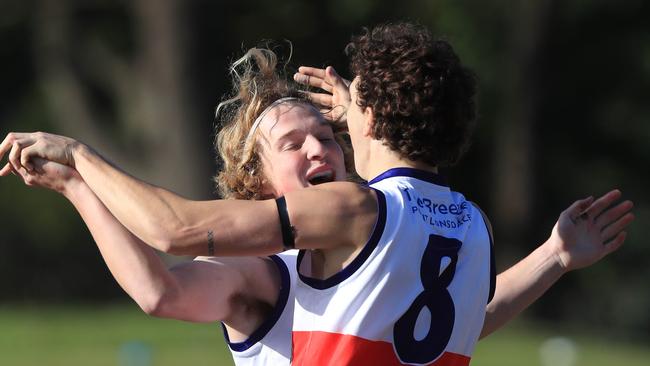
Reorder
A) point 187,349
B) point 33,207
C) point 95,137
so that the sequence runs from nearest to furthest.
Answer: point 187,349
point 95,137
point 33,207

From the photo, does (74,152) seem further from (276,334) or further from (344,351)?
(344,351)

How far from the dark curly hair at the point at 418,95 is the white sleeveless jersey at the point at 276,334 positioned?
59 centimetres

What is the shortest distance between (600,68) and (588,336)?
10.1 m

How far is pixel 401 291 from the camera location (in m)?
3.54

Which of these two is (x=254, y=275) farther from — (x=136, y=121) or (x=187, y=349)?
(x=136, y=121)

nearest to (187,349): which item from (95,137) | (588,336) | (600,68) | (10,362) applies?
(10,362)

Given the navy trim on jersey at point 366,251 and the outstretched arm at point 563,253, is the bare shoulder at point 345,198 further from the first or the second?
the outstretched arm at point 563,253

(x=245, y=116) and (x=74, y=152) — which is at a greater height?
(x=74, y=152)

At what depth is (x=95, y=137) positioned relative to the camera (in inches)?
882

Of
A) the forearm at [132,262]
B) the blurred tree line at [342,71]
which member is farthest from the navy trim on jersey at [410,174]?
the blurred tree line at [342,71]

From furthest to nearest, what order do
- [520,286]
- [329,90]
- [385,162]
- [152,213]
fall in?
[329,90], [520,286], [385,162], [152,213]

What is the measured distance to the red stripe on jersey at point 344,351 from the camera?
3.54 metres

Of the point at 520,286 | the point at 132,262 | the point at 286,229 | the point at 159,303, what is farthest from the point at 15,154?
the point at 520,286

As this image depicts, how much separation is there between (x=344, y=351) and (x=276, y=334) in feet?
1.27
